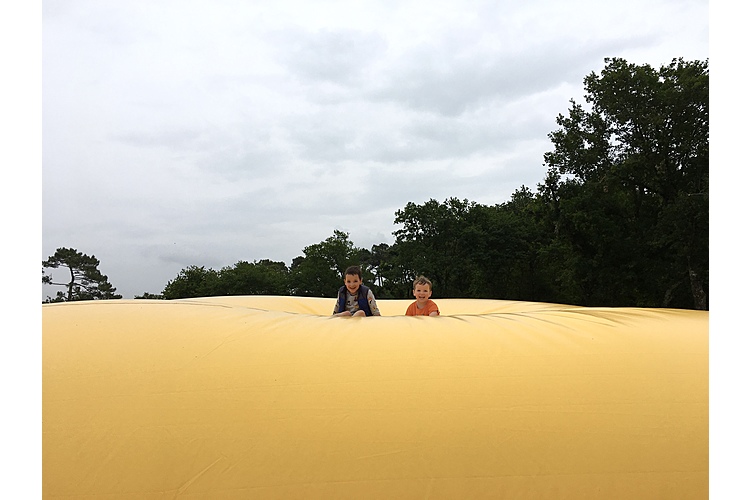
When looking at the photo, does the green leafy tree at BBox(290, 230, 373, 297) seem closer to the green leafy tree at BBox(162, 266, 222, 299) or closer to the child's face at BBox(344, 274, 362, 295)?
the green leafy tree at BBox(162, 266, 222, 299)

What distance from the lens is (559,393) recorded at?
62.6 inches

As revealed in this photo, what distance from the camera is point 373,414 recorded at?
5.03 feet

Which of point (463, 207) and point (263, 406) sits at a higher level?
point (463, 207)

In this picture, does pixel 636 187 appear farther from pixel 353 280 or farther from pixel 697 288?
pixel 353 280

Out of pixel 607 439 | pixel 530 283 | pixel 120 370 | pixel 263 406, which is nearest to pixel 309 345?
pixel 263 406

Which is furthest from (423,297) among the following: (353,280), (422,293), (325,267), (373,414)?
(325,267)

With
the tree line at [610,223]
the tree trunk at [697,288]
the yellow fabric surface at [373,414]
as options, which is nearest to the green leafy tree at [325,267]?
the tree line at [610,223]

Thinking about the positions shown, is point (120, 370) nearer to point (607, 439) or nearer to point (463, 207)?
point (607, 439)

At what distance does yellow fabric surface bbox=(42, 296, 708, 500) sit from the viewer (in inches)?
57.2

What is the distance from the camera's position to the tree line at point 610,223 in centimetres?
1069

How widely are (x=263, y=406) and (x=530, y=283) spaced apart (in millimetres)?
13371

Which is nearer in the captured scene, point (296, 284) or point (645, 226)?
point (645, 226)

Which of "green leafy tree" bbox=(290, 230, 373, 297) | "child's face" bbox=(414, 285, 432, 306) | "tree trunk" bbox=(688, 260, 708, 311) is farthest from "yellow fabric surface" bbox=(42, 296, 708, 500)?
"green leafy tree" bbox=(290, 230, 373, 297)

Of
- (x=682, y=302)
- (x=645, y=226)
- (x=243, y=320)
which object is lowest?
(x=682, y=302)
